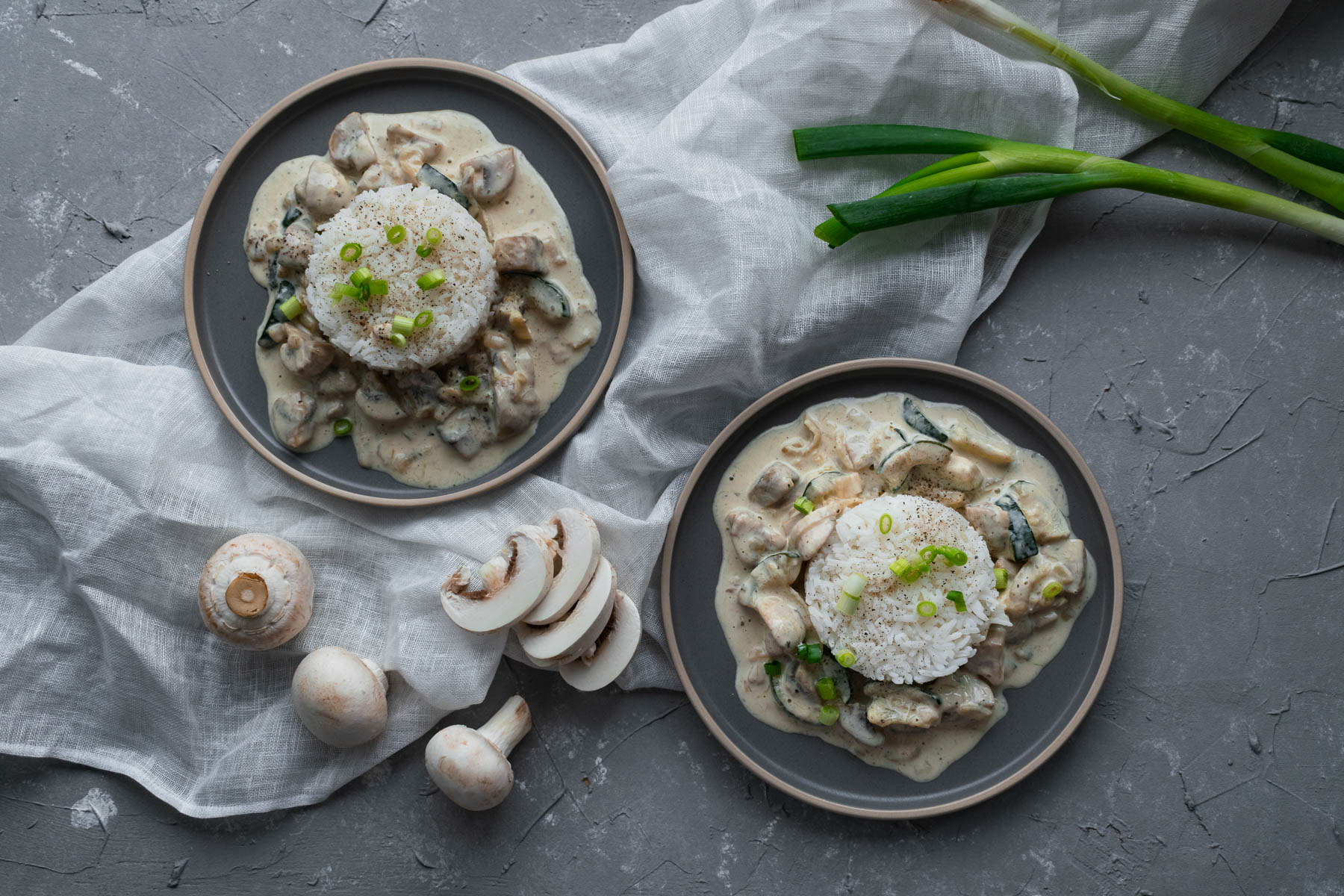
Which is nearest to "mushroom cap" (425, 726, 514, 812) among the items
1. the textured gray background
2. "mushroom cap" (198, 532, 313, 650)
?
the textured gray background

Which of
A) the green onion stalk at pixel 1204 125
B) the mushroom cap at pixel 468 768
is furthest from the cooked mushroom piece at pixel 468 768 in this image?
the green onion stalk at pixel 1204 125

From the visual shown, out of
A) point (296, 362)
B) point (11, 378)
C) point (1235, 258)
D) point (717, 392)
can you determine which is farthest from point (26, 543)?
point (1235, 258)

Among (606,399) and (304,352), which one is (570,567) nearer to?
(606,399)

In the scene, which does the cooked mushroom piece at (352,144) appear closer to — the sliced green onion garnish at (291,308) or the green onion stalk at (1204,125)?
the sliced green onion garnish at (291,308)

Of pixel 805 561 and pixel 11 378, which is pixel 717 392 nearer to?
pixel 805 561

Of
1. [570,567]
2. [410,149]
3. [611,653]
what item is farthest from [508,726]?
[410,149]
